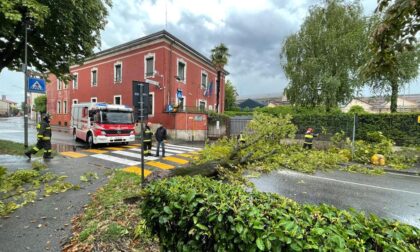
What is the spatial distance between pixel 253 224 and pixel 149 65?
2245cm

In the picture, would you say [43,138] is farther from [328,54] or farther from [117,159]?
[328,54]

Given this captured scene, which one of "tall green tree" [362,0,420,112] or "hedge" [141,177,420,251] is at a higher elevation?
"tall green tree" [362,0,420,112]

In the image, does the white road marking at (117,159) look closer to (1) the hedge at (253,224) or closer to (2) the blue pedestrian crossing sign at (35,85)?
(2) the blue pedestrian crossing sign at (35,85)

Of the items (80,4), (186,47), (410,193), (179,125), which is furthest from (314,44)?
(80,4)

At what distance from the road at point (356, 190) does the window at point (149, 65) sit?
17122mm

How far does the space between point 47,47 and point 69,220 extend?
11.9 metres

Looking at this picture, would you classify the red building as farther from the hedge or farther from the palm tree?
the hedge

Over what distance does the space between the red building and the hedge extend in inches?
652

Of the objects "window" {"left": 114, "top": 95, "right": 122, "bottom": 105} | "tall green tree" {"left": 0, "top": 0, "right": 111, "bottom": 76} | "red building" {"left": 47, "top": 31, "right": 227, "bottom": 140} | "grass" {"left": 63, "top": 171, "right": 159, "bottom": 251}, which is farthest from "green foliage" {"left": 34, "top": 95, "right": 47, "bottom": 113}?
"grass" {"left": 63, "top": 171, "right": 159, "bottom": 251}

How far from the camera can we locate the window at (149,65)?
21.8 metres

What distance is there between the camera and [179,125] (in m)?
20.0

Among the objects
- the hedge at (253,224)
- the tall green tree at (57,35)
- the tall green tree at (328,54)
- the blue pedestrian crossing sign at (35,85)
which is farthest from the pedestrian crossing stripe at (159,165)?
the tall green tree at (328,54)

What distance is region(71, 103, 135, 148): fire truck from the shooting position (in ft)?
43.4

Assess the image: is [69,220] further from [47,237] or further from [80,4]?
[80,4]
